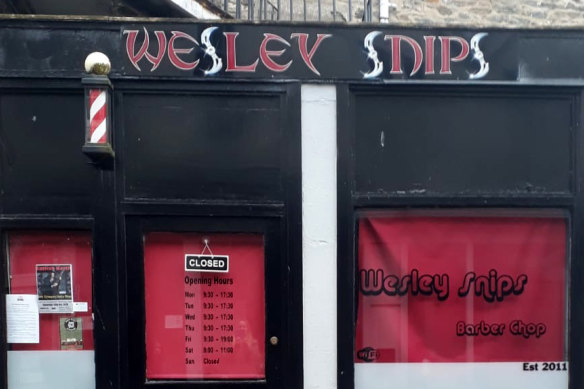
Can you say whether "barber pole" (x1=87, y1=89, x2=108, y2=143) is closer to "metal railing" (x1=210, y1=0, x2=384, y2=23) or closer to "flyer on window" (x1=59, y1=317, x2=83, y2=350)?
"flyer on window" (x1=59, y1=317, x2=83, y2=350)

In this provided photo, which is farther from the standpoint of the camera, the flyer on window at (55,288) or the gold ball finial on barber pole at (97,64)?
the flyer on window at (55,288)

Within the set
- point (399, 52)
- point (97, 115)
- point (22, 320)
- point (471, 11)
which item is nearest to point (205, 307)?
point (22, 320)

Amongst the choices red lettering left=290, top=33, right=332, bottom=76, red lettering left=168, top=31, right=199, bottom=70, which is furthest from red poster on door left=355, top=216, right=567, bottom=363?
red lettering left=168, top=31, right=199, bottom=70

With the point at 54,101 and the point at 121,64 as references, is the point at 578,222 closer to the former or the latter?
the point at 121,64

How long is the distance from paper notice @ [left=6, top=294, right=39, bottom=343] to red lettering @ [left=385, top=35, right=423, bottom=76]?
3246 mm

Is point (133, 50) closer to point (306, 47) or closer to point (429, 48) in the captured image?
point (306, 47)

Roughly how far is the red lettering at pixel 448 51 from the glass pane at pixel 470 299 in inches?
44.5

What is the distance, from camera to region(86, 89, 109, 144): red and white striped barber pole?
3.53 metres

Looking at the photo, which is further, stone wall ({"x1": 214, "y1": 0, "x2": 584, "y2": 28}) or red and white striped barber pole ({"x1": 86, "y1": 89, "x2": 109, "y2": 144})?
stone wall ({"x1": 214, "y1": 0, "x2": 584, "y2": 28})

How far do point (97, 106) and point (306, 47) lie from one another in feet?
5.12

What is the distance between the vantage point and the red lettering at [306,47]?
3.81 meters

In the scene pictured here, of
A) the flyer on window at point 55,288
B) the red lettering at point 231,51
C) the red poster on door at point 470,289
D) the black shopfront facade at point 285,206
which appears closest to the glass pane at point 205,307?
the black shopfront facade at point 285,206

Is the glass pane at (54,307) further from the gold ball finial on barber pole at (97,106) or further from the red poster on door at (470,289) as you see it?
the red poster on door at (470,289)

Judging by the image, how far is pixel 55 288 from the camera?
3.88 metres
